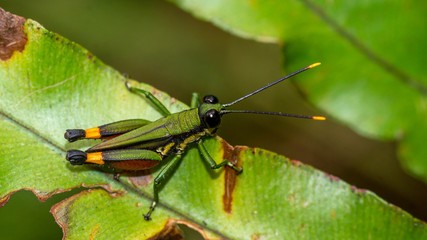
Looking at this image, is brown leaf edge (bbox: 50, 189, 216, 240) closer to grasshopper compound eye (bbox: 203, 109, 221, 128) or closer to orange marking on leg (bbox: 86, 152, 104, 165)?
orange marking on leg (bbox: 86, 152, 104, 165)

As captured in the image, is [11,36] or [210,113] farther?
[210,113]

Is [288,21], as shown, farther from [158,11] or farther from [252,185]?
[158,11]

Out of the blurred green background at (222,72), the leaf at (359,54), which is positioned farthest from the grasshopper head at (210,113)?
the blurred green background at (222,72)

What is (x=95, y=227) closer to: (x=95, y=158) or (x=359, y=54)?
(x=95, y=158)

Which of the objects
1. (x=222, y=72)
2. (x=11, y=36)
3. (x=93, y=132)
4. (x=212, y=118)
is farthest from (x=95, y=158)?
(x=222, y=72)

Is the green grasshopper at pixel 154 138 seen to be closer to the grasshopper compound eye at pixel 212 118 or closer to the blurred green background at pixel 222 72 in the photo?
the grasshopper compound eye at pixel 212 118
